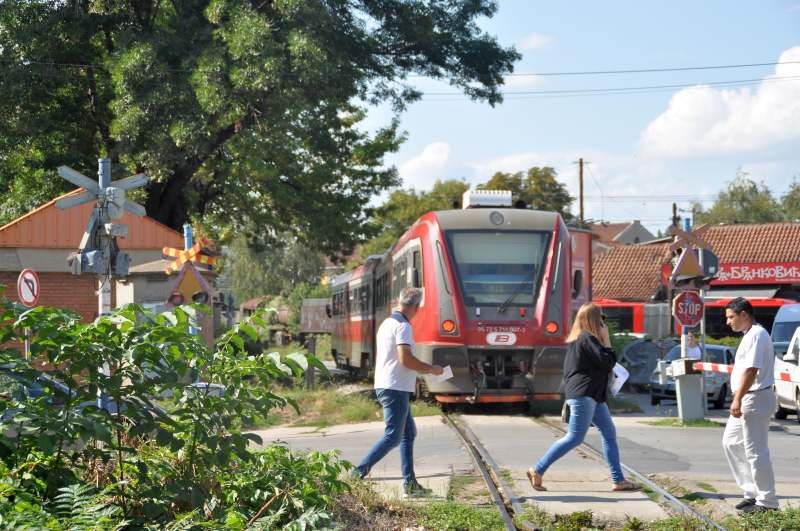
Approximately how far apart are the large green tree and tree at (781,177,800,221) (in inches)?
2539

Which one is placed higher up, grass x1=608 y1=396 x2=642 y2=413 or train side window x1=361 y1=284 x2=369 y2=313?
train side window x1=361 y1=284 x2=369 y2=313

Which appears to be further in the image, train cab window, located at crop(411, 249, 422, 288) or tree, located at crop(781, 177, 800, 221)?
tree, located at crop(781, 177, 800, 221)

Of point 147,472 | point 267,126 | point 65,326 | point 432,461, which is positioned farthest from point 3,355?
point 267,126

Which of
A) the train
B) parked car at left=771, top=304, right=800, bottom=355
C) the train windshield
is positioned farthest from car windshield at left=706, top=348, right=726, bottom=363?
the train windshield

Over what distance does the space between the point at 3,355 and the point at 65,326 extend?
1.20 ft

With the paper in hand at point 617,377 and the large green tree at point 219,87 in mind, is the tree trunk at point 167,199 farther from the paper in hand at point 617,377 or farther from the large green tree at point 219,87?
the paper in hand at point 617,377

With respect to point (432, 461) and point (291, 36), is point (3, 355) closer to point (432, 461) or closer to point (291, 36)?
point (432, 461)

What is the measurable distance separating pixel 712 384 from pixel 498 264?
23.4ft

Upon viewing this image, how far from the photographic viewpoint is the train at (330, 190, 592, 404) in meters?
17.1

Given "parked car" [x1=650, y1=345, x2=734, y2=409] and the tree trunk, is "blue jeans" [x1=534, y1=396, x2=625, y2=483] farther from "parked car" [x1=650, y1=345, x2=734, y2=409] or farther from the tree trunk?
the tree trunk

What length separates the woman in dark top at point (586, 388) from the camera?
9.31m

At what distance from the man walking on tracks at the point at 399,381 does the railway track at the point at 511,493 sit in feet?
2.31

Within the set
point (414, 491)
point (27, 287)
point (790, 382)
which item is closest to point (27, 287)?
point (27, 287)

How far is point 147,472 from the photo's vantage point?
21.5 ft
